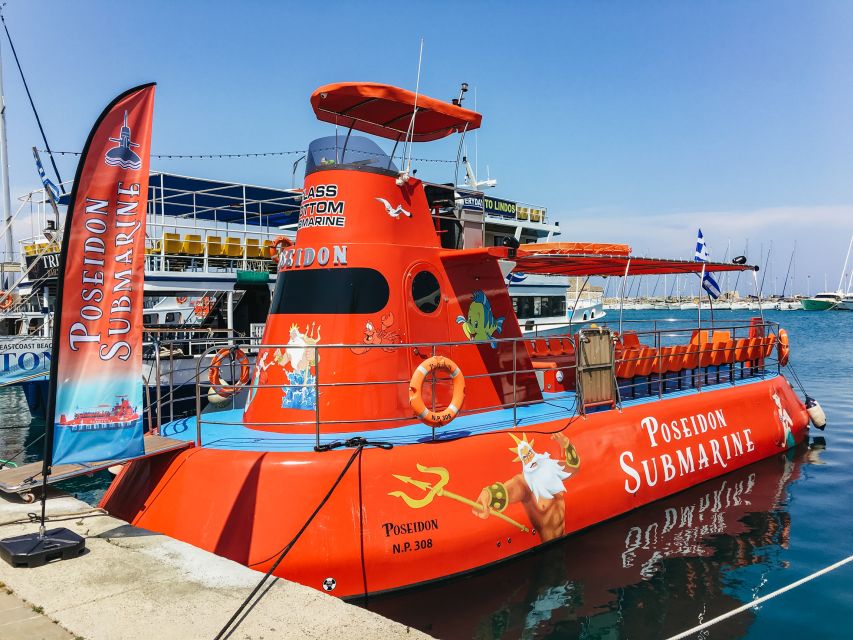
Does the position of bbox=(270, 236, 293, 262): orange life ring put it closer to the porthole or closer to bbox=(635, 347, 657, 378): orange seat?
bbox=(635, 347, 657, 378): orange seat

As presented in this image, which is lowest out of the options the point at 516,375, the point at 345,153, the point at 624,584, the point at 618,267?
the point at 624,584

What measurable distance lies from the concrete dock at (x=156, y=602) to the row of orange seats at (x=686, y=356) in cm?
686

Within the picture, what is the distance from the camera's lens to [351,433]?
7.81m

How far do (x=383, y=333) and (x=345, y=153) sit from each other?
97.6 inches

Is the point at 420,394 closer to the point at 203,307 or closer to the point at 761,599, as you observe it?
the point at 761,599

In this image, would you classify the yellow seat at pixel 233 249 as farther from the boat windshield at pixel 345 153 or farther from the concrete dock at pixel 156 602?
the concrete dock at pixel 156 602

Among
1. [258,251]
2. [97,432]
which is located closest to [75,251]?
[97,432]

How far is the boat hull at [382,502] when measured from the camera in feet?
→ 20.9

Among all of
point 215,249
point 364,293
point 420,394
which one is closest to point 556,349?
point 364,293

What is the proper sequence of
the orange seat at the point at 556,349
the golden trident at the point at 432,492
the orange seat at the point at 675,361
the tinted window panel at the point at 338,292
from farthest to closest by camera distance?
the orange seat at the point at 556,349 < the orange seat at the point at 675,361 < the tinted window panel at the point at 338,292 < the golden trident at the point at 432,492

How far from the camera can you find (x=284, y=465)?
663 cm

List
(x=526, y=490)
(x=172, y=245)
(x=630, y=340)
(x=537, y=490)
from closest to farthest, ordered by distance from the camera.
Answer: (x=526, y=490) < (x=537, y=490) < (x=630, y=340) < (x=172, y=245)

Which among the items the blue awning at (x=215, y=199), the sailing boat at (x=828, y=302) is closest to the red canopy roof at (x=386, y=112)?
the blue awning at (x=215, y=199)

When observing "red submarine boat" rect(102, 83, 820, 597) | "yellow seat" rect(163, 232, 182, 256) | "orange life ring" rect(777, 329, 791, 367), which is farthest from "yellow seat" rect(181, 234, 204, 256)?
"orange life ring" rect(777, 329, 791, 367)
